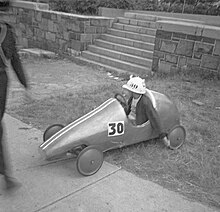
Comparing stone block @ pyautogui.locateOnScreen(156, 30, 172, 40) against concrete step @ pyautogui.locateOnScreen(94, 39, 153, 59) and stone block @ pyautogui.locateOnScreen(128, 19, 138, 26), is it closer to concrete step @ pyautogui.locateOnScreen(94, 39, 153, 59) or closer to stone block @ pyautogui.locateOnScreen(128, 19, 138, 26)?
concrete step @ pyautogui.locateOnScreen(94, 39, 153, 59)

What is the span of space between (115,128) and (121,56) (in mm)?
5723

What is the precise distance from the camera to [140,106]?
362cm

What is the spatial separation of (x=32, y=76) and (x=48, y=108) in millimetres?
2722

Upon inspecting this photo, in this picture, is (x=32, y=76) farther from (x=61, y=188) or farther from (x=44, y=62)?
(x=61, y=188)

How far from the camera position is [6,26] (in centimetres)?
244

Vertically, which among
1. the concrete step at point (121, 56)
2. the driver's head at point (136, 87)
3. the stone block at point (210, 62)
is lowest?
the concrete step at point (121, 56)

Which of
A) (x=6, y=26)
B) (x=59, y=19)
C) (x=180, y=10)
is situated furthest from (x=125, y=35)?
(x=6, y=26)

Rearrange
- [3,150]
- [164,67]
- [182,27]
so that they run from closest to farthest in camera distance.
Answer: [3,150], [182,27], [164,67]

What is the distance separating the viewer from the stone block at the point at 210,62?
6457mm

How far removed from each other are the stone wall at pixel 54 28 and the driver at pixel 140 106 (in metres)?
6.24

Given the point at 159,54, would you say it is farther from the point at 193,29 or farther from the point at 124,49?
the point at 124,49

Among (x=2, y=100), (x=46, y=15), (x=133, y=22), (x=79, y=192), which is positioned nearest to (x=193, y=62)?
(x=133, y=22)

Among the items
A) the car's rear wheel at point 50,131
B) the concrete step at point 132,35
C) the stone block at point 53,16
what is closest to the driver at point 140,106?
the car's rear wheel at point 50,131

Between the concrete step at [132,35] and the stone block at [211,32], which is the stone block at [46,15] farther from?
the stone block at [211,32]
